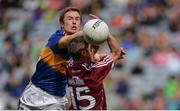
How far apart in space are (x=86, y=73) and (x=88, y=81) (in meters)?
0.09

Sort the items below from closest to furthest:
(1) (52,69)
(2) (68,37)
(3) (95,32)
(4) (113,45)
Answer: (3) (95,32)
(2) (68,37)
(4) (113,45)
(1) (52,69)

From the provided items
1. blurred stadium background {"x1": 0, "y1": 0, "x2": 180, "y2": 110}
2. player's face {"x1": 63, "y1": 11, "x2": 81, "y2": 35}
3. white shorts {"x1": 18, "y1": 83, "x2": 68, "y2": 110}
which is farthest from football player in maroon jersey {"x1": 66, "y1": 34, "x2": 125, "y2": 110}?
blurred stadium background {"x1": 0, "y1": 0, "x2": 180, "y2": 110}

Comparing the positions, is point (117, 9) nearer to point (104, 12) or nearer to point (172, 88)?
point (104, 12)

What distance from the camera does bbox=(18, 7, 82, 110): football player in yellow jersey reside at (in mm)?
8492

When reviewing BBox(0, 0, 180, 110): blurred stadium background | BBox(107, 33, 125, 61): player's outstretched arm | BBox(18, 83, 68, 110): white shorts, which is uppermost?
BBox(107, 33, 125, 61): player's outstretched arm

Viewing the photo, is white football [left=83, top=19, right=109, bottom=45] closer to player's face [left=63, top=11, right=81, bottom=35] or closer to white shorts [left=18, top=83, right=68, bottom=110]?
player's face [left=63, top=11, right=81, bottom=35]

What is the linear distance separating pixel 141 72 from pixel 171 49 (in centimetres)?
87

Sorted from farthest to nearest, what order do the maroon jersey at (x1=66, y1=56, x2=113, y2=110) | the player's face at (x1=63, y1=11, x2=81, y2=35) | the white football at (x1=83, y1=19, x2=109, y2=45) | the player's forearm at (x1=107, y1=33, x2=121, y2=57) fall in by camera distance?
the player's face at (x1=63, y1=11, x2=81, y2=35) < the player's forearm at (x1=107, y1=33, x2=121, y2=57) < the maroon jersey at (x1=66, y1=56, x2=113, y2=110) < the white football at (x1=83, y1=19, x2=109, y2=45)

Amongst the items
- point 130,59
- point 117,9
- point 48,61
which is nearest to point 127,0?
point 117,9

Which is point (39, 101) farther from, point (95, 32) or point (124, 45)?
point (124, 45)

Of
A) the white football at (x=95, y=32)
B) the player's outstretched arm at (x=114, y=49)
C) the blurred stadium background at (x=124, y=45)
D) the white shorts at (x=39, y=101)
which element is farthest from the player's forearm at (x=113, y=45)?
the blurred stadium background at (x=124, y=45)

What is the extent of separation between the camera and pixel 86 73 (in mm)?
8000

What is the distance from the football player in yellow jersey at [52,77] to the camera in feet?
27.9

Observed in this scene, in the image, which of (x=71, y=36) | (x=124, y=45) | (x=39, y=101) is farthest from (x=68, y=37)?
(x=124, y=45)
